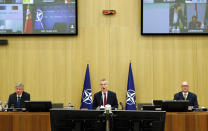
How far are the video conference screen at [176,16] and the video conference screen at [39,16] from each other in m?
1.89

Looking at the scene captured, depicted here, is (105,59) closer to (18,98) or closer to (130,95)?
(130,95)

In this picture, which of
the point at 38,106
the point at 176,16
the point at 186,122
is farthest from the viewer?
the point at 176,16

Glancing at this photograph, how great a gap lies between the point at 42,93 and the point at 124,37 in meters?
2.55

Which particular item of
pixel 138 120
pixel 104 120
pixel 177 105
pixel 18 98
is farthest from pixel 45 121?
pixel 18 98

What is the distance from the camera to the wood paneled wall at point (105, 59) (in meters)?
8.58

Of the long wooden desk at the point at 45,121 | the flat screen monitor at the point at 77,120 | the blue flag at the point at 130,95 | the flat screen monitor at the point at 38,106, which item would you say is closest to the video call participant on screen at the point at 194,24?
the blue flag at the point at 130,95

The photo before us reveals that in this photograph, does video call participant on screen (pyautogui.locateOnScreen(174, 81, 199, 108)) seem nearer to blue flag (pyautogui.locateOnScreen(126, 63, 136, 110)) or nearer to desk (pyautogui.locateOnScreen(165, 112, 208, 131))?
blue flag (pyautogui.locateOnScreen(126, 63, 136, 110))

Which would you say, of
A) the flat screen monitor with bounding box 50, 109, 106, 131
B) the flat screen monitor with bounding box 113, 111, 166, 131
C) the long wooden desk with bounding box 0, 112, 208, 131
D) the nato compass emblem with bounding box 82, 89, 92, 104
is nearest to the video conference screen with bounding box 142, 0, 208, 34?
the nato compass emblem with bounding box 82, 89, 92, 104

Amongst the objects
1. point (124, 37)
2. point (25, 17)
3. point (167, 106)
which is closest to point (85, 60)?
point (124, 37)

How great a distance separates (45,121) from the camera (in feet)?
17.0

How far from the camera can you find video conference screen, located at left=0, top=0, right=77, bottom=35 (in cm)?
858

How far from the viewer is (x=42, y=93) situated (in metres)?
8.67

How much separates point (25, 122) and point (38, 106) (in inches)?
17.5

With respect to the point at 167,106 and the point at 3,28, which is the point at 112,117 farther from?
the point at 3,28
